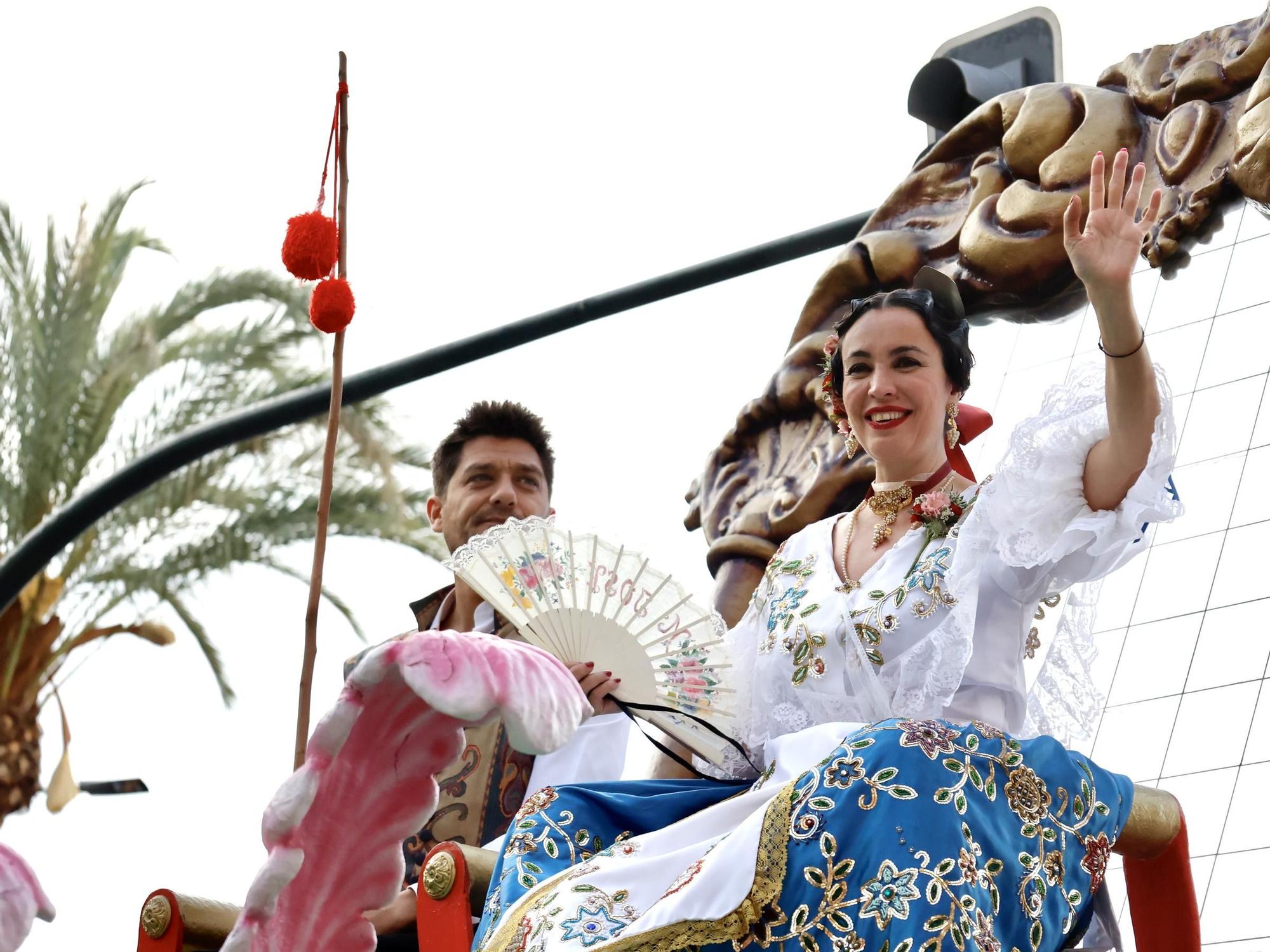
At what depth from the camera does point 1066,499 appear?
3.39m

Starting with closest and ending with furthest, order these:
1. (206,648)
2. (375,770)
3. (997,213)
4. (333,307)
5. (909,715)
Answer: (375,770) → (333,307) → (909,715) → (997,213) → (206,648)

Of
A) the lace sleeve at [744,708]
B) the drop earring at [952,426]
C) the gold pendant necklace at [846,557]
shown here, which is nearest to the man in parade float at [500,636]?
the lace sleeve at [744,708]

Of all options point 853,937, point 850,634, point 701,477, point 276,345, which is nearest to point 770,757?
point 850,634

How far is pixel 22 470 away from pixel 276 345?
57.5 inches

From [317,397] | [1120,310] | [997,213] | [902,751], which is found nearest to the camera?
[902,751]

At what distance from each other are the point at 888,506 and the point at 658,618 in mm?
531

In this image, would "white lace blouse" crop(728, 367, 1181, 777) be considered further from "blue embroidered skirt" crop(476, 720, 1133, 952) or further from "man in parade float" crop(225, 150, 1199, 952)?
"blue embroidered skirt" crop(476, 720, 1133, 952)

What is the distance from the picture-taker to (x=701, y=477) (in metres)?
5.16

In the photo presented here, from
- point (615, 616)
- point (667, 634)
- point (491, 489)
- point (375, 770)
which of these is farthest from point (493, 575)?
point (375, 770)

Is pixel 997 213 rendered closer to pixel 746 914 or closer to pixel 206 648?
pixel 746 914

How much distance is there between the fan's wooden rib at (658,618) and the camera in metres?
3.76

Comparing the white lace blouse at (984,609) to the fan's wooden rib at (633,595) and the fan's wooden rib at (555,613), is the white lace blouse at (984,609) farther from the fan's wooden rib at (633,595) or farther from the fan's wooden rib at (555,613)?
the fan's wooden rib at (555,613)

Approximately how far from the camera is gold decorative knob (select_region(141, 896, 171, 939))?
3.56 meters

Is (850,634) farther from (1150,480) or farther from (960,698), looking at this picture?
(1150,480)
